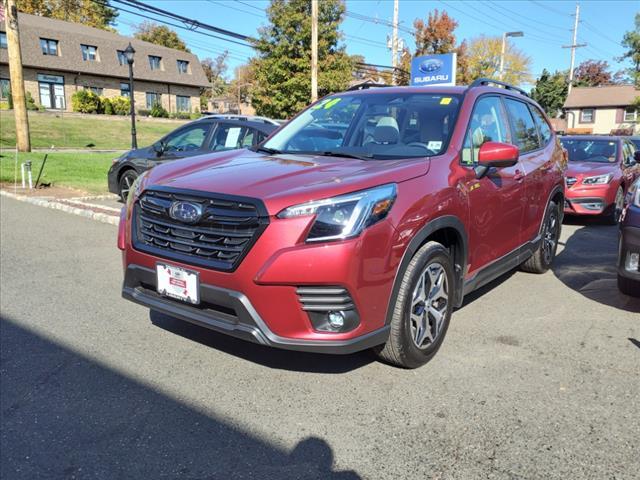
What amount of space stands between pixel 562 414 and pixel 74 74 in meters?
50.9

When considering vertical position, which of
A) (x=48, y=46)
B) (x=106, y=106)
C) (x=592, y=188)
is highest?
(x=48, y=46)

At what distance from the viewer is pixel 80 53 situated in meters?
46.7

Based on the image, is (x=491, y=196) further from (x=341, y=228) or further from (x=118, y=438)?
(x=118, y=438)

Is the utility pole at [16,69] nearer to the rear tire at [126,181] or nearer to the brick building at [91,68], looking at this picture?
the rear tire at [126,181]

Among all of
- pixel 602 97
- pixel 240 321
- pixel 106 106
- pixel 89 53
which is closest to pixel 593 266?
pixel 240 321

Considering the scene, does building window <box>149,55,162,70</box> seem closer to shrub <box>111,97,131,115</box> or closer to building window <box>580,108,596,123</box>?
shrub <box>111,97,131,115</box>

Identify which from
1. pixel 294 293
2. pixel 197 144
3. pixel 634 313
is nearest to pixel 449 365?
pixel 294 293

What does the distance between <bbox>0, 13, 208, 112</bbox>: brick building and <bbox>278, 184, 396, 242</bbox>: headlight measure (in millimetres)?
46867

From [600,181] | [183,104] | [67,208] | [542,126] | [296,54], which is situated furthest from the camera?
[183,104]

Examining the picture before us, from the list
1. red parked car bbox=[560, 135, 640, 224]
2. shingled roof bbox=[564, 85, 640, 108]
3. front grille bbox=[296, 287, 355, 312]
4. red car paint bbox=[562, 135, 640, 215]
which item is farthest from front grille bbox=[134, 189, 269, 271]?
shingled roof bbox=[564, 85, 640, 108]

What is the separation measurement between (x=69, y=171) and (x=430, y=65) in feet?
49.9

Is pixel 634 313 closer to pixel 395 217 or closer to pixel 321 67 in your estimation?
pixel 395 217

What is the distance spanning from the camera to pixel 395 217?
305 cm

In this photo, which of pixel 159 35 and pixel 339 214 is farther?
pixel 159 35
